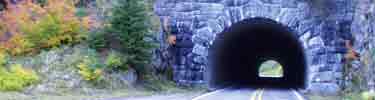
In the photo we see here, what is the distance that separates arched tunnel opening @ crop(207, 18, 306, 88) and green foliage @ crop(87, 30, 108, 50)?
7349 millimetres

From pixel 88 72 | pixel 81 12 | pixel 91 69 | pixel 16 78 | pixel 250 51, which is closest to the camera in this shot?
pixel 16 78

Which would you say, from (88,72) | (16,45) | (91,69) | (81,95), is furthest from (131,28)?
(16,45)

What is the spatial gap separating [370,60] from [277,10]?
23.3ft

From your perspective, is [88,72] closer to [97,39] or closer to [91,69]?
[91,69]

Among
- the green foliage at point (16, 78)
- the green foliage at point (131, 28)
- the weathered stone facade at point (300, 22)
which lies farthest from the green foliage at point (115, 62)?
the weathered stone facade at point (300, 22)

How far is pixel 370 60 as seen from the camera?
978 inches

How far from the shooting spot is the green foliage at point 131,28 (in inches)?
1029

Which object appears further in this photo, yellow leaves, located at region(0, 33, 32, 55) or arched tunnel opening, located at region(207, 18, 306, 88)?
arched tunnel opening, located at region(207, 18, 306, 88)

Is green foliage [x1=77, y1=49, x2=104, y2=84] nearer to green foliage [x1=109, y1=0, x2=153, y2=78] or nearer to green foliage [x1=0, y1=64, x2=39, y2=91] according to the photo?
green foliage [x1=109, y1=0, x2=153, y2=78]

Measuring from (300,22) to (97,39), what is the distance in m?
10.9

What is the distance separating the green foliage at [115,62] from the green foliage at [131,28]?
35cm

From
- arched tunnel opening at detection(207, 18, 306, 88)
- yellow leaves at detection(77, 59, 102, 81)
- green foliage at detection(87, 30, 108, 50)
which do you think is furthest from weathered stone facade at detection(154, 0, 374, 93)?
yellow leaves at detection(77, 59, 102, 81)

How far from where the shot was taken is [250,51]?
50969 mm

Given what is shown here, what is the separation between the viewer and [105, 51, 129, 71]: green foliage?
84.7 ft
